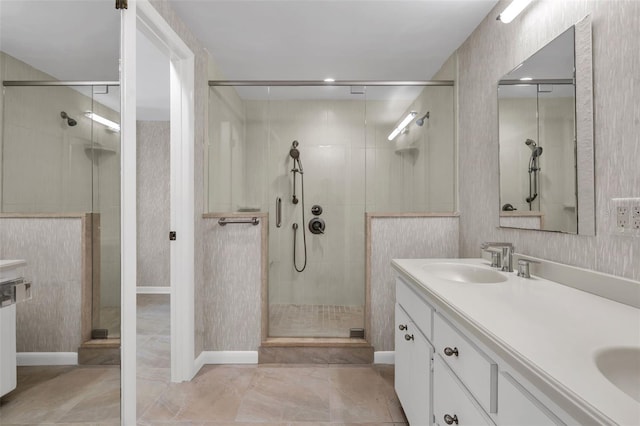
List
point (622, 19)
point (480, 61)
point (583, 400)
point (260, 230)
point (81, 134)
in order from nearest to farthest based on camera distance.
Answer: point (583, 400) → point (622, 19) → point (81, 134) → point (480, 61) → point (260, 230)

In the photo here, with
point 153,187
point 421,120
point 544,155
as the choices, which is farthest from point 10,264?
point 153,187

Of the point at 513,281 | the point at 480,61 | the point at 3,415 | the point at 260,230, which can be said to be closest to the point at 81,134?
the point at 3,415

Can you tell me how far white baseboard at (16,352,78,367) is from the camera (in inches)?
41.8

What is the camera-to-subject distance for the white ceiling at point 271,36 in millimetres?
1118

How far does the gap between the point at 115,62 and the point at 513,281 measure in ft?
6.70

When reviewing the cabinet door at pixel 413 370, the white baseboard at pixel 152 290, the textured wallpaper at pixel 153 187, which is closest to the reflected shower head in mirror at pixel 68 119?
the cabinet door at pixel 413 370

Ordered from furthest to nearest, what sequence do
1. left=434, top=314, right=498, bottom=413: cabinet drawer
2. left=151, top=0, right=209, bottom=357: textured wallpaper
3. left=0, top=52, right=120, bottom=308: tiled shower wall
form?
left=151, top=0, right=209, bottom=357: textured wallpaper → left=0, top=52, right=120, bottom=308: tiled shower wall → left=434, top=314, right=498, bottom=413: cabinet drawer

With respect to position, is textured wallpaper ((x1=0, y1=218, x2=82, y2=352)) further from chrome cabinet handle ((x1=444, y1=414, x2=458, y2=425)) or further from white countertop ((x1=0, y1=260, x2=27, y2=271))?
chrome cabinet handle ((x1=444, y1=414, x2=458, y2=425))

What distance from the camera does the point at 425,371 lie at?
4.71 feet

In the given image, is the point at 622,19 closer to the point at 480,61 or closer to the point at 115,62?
the point at 480,61

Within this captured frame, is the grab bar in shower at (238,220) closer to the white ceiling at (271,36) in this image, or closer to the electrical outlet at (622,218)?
the white ceiling at (271,36)

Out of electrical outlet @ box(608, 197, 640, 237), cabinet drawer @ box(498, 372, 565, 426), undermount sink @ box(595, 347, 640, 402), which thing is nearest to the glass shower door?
electrical outlet @ box(608, 197, 640, 237)

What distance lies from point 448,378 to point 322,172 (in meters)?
1.75

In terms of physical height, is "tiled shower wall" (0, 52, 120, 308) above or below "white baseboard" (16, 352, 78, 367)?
above
